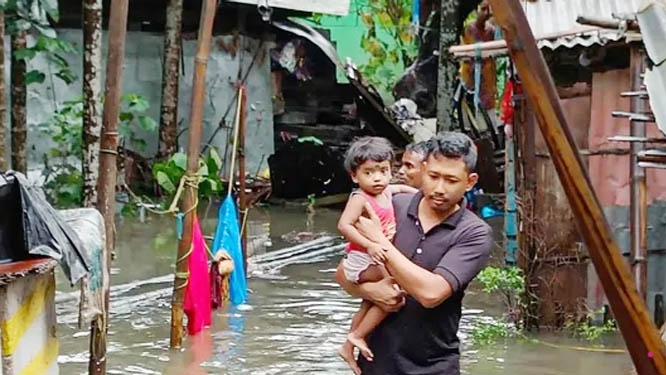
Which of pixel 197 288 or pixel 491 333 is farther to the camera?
pixel 491 333

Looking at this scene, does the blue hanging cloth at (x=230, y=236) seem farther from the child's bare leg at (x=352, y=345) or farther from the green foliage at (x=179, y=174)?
the child's bare leg at (x=352, y=345)

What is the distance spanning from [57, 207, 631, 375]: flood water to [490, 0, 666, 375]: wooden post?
187 inches

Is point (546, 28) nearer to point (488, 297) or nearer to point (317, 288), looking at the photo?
point (488, 297)

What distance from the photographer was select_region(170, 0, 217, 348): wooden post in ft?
23.5

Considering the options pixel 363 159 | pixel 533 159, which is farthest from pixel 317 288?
pixel 363 159

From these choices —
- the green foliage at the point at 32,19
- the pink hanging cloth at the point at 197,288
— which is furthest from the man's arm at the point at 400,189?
the green foliage at the point at 32,19

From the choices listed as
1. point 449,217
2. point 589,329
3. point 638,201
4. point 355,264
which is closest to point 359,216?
point 355,264

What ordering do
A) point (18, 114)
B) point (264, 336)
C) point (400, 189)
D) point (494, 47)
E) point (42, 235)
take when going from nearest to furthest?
1. point (42, 235)
2. point (400, 189)
3. point (264, 336)
4. point (494, 47)
5. point (18, 114)

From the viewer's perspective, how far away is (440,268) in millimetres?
3621

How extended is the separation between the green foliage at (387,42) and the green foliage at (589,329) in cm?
1693

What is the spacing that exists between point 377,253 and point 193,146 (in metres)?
3.85

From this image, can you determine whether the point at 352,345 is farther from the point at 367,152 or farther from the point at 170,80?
the point at 170,80

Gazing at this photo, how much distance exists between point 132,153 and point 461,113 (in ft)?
17.6

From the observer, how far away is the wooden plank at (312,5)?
16.4m
